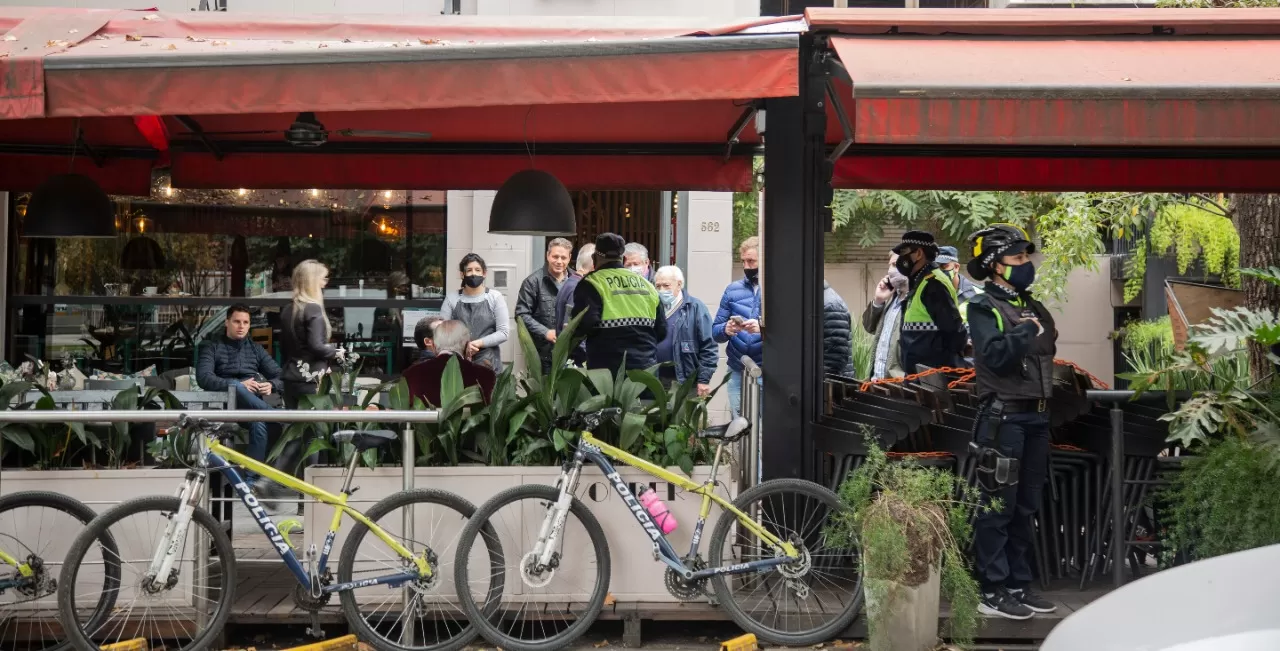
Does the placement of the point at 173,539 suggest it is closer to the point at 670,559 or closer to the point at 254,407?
the point at 670,559

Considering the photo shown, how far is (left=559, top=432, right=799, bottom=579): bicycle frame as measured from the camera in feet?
20.4

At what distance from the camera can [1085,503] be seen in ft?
23.1

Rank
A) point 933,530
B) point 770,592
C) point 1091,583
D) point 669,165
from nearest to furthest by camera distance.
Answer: point 933,530
point 770,592
point 1091,583
point 669,165

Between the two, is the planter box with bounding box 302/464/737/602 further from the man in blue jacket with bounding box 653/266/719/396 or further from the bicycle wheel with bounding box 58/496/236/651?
the man in blue jacket with bounding box 653/266/719/396

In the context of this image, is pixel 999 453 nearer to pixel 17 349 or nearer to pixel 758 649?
pixel 758 649

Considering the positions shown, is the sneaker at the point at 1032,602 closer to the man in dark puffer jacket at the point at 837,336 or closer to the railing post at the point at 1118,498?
the railing post at the point at 1118,498

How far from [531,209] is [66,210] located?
303 centimetres

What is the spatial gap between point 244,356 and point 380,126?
2057 millimetres

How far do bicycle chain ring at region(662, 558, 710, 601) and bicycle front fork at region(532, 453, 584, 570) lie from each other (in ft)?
1.84

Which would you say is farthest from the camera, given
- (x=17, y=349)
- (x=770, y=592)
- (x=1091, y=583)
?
(x=17, y=349)

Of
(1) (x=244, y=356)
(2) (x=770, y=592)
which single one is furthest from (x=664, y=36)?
(1) (x=244, y=356)

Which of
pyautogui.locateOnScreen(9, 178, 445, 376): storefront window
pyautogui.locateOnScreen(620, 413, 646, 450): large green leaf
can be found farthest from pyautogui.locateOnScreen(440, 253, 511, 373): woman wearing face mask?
pyautogui.locateOnScreen(620, 413, 646, 450): large green leaf

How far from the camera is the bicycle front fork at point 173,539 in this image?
19.1ft

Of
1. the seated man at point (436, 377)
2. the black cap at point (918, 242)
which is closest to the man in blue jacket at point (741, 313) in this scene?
the black cap at point (918, 242)
